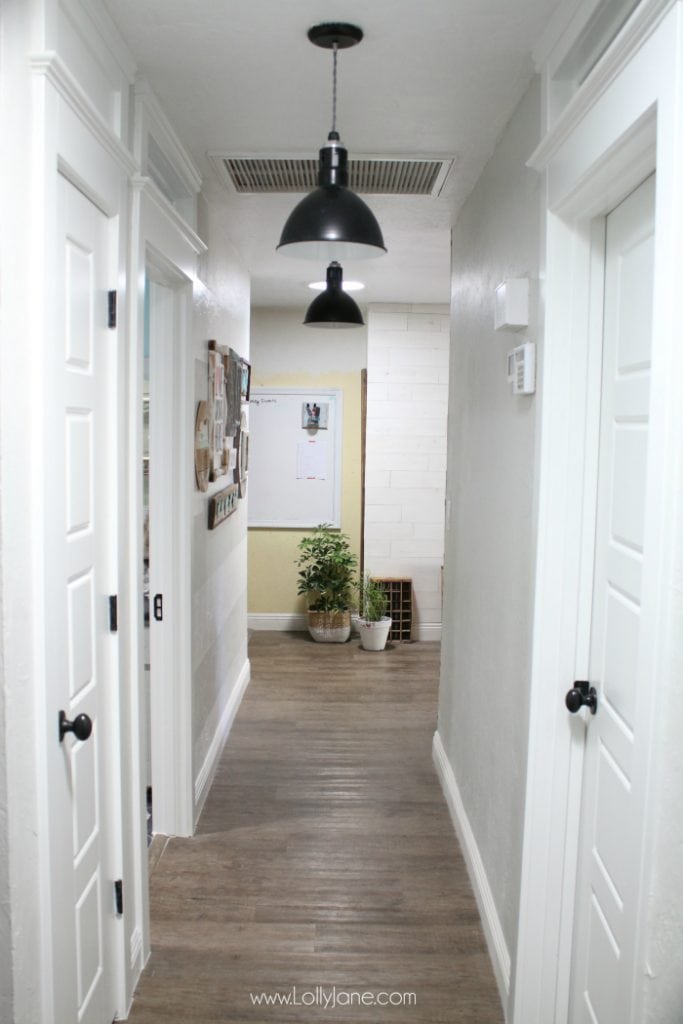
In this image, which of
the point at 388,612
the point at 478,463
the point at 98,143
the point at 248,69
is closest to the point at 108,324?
the point at 98,143

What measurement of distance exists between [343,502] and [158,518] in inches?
156

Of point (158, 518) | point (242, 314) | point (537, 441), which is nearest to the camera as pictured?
point (537, 441)

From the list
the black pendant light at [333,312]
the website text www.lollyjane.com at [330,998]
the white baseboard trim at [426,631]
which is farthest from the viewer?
the white baseboard trim at [426,631]

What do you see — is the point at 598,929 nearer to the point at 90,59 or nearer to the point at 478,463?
the point at 478,463

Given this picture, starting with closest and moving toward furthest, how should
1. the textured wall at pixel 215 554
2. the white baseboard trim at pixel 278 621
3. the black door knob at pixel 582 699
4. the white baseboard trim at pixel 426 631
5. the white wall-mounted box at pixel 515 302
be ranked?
the black door knob at pixel 582 699 < the white wall-mounted box at pixel 515 302 < the textured wall at pixel 215 554 < the white baseboard trim at pixel 426 631 < the white baseboard trim at pixel 278 621

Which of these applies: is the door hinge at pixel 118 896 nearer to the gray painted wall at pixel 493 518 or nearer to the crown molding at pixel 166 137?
the gray painted wall at pixel 493 518

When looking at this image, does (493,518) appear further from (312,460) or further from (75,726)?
(312,460)

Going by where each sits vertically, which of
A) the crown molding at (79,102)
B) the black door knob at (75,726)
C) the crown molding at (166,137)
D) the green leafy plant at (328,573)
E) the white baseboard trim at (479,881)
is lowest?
the white baseboard trim at (479,881)

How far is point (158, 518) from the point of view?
3123 mm

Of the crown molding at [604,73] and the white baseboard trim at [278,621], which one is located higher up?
the crown molding at [604,73]

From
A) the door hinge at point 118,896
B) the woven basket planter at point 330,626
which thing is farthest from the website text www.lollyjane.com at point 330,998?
the woven basket planter at point 330,626

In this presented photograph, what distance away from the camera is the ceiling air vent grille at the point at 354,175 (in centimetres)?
307

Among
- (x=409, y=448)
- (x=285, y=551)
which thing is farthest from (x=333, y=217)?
(x=285, y=551)

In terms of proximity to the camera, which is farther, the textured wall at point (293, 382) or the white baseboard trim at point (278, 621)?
the white baseboard trim at point (278, 621)
